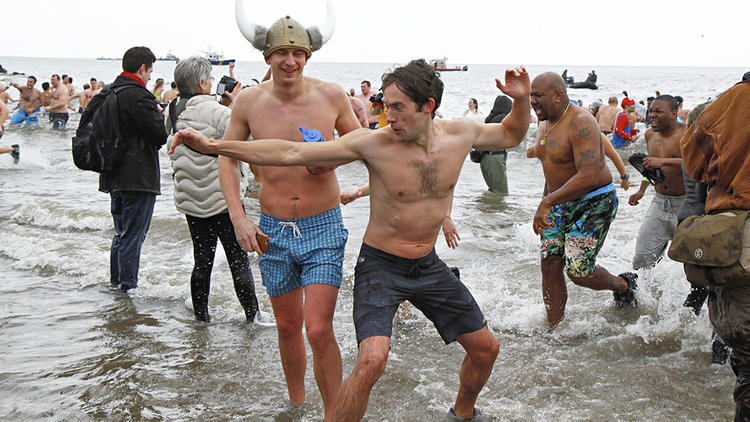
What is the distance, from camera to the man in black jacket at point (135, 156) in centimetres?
546

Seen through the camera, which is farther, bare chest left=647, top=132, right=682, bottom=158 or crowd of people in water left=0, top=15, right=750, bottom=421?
bare chest left=647, top=132, right=682, bottom=158

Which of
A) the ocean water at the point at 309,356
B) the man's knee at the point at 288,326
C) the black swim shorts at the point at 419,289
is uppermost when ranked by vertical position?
the black swim shorts at the point at 419,289

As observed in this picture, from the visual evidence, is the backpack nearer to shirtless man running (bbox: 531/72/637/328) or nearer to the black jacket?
the black jacket

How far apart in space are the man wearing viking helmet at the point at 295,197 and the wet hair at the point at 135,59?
2.28 m

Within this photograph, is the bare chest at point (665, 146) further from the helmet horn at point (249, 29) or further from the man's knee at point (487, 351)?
the helmet horn at point (249, 29)

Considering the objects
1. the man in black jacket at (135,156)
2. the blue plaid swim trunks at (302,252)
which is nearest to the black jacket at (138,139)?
the man in black jacket at (135,156)

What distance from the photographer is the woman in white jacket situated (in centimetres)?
498

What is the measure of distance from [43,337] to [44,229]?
4.74 metres

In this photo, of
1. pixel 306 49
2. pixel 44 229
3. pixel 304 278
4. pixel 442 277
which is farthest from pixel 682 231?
pixel 44 229

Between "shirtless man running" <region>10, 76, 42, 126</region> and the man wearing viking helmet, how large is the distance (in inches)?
867

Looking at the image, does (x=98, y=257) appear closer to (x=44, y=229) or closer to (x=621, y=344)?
(x=44, y=229)

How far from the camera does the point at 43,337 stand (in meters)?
5.20

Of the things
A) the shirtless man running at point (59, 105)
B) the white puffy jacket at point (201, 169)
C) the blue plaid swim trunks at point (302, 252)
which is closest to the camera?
the blue plaid swim trunks at point (302, 252)

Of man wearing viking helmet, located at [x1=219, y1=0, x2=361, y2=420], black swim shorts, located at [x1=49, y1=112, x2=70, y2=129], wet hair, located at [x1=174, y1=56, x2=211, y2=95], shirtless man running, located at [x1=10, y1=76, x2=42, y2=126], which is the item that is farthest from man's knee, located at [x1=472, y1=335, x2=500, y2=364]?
black swim shorts, located at [x1=49, y1=112, x2=70, y2=129]
